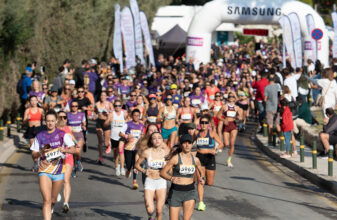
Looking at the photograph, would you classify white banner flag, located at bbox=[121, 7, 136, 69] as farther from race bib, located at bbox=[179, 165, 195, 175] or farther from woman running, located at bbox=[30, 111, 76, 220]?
race bib, located at bbox=[179, 165, 195, 175]

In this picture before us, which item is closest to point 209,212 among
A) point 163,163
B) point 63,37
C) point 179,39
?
point 163,163

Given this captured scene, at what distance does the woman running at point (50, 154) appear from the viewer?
1029cm

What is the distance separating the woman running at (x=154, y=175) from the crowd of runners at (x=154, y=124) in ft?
→ 0.05

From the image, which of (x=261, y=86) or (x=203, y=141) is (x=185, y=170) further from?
(x=261, y=86)

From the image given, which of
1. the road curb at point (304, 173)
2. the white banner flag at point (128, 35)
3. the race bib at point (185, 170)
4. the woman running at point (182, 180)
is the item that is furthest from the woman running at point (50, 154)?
the white banner flag at point (128, 35)

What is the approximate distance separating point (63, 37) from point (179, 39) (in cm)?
1581

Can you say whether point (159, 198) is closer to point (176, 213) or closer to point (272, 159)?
point (176, 213)

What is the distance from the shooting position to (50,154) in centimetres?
1036

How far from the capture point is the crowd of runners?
1030 centimetres

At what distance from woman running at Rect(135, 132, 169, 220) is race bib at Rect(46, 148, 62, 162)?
125cm

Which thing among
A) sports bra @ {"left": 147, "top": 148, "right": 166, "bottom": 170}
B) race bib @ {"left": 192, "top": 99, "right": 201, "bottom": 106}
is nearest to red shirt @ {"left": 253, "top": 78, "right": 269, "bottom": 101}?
race bib @ {"left": 192, "top": 99, "right": 201, "bottom": 106}

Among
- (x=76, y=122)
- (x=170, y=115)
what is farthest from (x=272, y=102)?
(x=76, y=122)

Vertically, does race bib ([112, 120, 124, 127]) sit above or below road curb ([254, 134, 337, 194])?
above

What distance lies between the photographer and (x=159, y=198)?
1041cm
